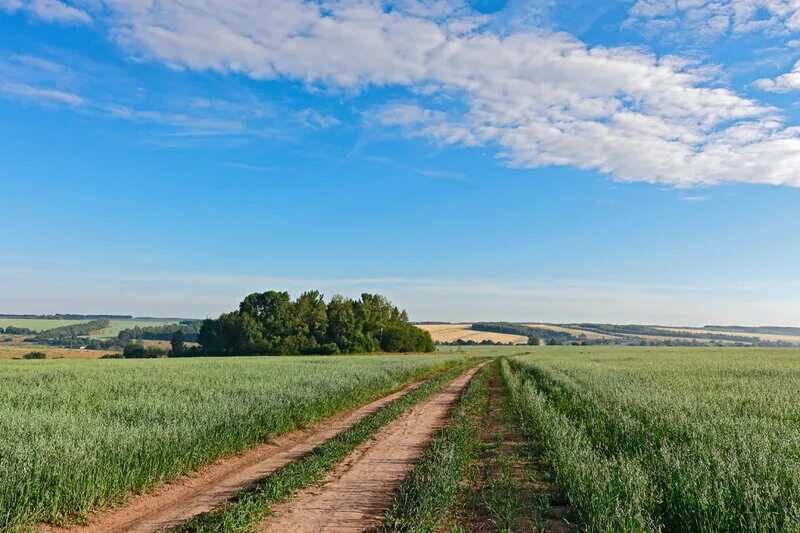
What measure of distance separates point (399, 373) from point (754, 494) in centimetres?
3043

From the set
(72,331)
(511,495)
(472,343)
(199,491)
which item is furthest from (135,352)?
(472,343)

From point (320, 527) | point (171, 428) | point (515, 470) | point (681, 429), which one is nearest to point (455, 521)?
point (320, 527)

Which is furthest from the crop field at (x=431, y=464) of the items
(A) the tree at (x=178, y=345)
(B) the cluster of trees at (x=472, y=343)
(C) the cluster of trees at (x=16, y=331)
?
(C) the cluster of trees at (x=16, y=331)

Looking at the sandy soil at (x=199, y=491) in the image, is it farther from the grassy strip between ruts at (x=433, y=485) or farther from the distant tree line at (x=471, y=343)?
the distant tree line at (x=471, y=343)

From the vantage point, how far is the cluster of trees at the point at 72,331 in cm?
15373

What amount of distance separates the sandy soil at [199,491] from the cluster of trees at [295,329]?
75.3 metres

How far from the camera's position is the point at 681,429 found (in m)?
10.7

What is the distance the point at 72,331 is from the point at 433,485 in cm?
19247

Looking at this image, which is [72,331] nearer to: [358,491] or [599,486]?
[358,491]

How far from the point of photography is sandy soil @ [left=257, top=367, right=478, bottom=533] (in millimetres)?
7562

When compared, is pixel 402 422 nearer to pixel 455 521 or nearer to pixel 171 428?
pixel 171 428

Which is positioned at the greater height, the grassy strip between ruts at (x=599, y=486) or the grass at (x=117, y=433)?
the grassy strip between ruts at (x=599, y=486)

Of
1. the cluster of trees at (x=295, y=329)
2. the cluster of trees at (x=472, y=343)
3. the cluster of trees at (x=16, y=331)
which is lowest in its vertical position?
the cluster of trees at (x=472, y=343)

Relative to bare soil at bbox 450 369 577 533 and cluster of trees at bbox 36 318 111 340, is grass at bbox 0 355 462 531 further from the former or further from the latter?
cluster of trees at bbox 36 318 111 340
